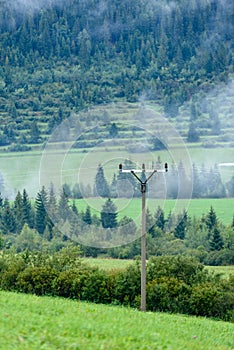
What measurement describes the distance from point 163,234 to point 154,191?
2618 centimetres

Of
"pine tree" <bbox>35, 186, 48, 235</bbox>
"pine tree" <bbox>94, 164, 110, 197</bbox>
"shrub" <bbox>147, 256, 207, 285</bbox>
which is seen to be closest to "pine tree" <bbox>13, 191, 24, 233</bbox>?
"pine tree" <bbox>35, 186, 48, 235</bbox>

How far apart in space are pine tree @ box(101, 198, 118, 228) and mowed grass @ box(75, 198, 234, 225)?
31.8 inches

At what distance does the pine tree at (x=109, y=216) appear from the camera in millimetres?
103488

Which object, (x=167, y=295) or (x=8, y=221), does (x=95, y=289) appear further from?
(x=8, y=221)

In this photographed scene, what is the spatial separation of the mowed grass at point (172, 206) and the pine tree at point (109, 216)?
0.81 metres

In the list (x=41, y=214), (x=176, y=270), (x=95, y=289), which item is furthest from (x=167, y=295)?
(x=41, y=214)

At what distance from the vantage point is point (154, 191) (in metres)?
101

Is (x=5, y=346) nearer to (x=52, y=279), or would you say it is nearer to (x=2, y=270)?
(x=52, y=279)

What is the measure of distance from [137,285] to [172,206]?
83.7 meters

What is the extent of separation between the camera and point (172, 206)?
140 meters

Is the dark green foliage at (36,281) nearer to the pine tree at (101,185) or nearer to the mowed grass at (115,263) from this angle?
the pine tree at (101,185)

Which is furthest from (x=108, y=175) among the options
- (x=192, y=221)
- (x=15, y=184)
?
(x=15, y=184)

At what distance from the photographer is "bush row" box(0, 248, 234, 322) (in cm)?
5381

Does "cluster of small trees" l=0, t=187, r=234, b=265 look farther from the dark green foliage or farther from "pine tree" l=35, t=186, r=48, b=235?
the dark green foliage
